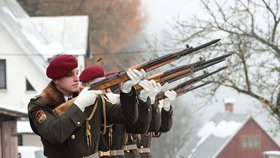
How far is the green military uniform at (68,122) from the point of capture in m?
5.99

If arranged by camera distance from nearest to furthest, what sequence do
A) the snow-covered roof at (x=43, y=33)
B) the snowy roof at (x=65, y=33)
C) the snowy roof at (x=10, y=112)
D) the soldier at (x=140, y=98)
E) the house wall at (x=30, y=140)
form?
the soldier at (x=140, y=98), the snowy roof at (x=10, y=112), the house wall at (x=30, y=140), the snow-covered roof at (x=43, y=33), the snowy roof at (x=65, y=33)

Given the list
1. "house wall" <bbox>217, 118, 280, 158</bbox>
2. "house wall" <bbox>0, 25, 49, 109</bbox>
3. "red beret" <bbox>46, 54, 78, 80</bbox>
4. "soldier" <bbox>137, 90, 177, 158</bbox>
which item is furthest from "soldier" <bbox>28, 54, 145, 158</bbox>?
"house wall" <bbox>217, 118, 280, 158</bbox>

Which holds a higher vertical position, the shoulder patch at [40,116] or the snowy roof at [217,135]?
the snowy roof at [217,135]

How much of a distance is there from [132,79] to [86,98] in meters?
0.34

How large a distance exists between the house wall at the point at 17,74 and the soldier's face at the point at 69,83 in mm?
24651

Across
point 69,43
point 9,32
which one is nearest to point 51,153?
point 9,32

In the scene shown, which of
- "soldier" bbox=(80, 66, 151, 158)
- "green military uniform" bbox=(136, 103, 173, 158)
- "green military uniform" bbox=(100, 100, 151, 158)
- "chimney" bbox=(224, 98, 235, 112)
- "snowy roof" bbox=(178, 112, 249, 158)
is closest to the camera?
"soldier" bbox=(80, 66, 151, 158)

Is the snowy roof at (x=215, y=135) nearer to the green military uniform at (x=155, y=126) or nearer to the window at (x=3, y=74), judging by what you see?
the window at (x=3, y=74)

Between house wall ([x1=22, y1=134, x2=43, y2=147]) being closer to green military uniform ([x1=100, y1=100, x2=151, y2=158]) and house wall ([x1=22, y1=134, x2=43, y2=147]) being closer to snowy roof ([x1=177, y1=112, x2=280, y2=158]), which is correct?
snowy roof ([x1=177, y1=112, x2=280, y2=158])

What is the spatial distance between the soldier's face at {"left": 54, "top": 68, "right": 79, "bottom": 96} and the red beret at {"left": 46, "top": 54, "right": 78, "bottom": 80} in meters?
0.03

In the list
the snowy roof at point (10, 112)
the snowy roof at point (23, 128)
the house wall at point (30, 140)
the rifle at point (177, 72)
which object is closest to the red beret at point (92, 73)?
the rifle at point (177, 72)

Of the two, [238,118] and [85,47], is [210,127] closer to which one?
[238,118]

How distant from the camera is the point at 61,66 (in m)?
6.22

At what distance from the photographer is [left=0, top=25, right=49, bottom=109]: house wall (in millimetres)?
30906
